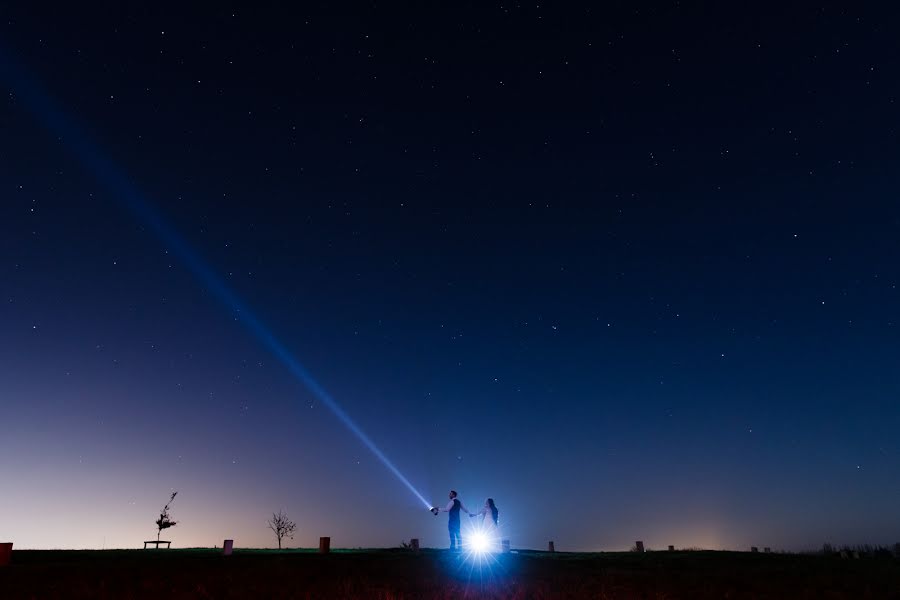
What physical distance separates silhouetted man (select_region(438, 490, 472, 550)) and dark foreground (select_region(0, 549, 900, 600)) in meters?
2.59

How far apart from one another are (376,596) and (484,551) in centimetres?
1277

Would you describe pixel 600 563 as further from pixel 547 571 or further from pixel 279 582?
pixel 279 582

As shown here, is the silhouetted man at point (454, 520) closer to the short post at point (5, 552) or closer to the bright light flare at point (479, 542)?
the bright light flare at point (479, 542)

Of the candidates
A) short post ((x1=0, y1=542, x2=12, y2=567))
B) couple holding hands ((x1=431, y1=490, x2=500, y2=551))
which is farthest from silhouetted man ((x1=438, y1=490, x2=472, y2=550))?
short post ((x1=0, y1=542, x2=12, y2=567))

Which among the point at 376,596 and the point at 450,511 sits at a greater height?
the point at 450,511

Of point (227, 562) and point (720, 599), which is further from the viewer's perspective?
point (227, 562)

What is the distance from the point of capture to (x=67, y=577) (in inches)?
664

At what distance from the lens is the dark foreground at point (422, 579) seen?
1504 centimetres

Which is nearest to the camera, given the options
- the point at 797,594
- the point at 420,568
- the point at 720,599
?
the point at 720,599

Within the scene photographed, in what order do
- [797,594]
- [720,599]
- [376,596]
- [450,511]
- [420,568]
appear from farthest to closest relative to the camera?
[450,511] → [420,568] → [797,594] → [720,599] → [376,596]

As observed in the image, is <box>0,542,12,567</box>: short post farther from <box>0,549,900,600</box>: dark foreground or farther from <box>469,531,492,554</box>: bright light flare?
<box>469,531,492,554</box>: bright light flare

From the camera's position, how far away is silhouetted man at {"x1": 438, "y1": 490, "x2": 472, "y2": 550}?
82.2 ft

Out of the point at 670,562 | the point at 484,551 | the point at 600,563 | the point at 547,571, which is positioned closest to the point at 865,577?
the point at 670,562

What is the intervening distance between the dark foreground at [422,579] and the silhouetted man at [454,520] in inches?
102
